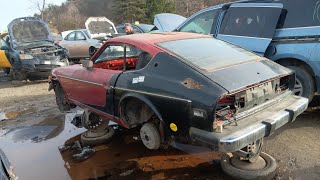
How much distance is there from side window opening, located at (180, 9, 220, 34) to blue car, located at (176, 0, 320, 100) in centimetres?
26

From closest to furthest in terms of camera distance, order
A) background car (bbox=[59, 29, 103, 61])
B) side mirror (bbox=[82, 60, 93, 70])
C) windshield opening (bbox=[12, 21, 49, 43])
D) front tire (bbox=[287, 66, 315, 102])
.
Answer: side mirror (bbox=[82, 60, 93, 70]) → front tire (bbox=[287, 66, 315, 102]) → windshield opening (bbox=[12, 21, 49, 43]) → background car (bbox=[59, 29, 103, 61])

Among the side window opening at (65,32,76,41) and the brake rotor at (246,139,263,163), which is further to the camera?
the side window opening at (65,32,76,41)

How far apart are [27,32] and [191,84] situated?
10759mm

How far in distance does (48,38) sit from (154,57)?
10.0 m

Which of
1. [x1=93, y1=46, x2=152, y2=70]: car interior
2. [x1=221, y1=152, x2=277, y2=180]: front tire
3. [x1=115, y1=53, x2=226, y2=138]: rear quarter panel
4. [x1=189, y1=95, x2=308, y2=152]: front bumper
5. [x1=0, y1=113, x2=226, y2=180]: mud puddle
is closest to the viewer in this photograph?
[x1=189, y1=95, x2=308, y2=152]: front bumper

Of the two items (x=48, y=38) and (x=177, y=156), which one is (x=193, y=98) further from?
(x=48, y=38)

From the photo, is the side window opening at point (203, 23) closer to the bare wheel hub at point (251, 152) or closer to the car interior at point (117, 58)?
the car interior at point (117, 58)

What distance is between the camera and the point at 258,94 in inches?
155

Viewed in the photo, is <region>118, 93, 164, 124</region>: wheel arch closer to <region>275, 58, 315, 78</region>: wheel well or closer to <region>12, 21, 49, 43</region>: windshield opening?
<region>275, 58, 315, 78</region>: wheel well

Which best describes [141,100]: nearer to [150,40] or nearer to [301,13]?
[150,40]

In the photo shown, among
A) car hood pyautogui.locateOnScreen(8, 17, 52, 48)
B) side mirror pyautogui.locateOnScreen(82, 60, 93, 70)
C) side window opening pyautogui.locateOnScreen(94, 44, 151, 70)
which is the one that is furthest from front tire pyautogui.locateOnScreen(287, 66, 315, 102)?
car hood pyautogui.locateOnScreen(8, 17, 52, 48)

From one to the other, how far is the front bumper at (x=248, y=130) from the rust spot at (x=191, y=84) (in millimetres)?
446

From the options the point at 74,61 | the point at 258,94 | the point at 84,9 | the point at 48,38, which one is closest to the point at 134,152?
the point at 258,94

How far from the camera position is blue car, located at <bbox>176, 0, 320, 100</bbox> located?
5.38 m
